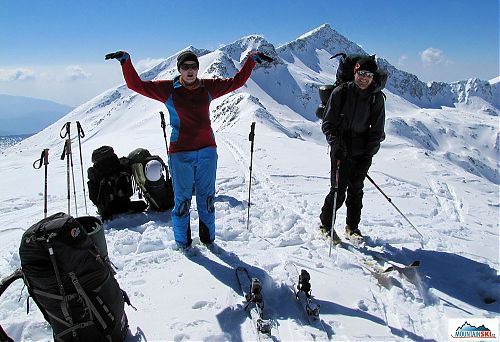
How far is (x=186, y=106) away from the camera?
17.4 feet

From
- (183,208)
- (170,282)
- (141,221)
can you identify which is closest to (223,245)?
(183,208)

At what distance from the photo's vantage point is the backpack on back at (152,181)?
7.44 m

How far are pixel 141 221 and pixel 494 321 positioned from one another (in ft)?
18.5

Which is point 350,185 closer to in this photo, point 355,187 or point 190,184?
point 355,187

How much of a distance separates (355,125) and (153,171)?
3.98m

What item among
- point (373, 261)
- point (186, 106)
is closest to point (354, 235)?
point (373, 261)

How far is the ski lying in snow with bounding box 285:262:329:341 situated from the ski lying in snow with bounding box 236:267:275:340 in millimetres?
427

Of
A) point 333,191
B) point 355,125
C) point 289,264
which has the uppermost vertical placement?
point 355,125

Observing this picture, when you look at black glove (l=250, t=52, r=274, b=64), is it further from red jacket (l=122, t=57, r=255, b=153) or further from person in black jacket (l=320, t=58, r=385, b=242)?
person in black jacket (l=320, t=58, r=385, b=242)

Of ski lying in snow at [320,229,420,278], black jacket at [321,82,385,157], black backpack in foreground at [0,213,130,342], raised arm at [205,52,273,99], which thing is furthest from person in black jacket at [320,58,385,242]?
black backpack in foreground at [0,213,130,342]

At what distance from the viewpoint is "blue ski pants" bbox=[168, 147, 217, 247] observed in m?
5.42

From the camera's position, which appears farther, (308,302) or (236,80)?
(236,80)

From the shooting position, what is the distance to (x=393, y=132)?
174m

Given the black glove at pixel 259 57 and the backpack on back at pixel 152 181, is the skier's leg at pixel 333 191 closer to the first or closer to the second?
the black glove at pixel 259 57
